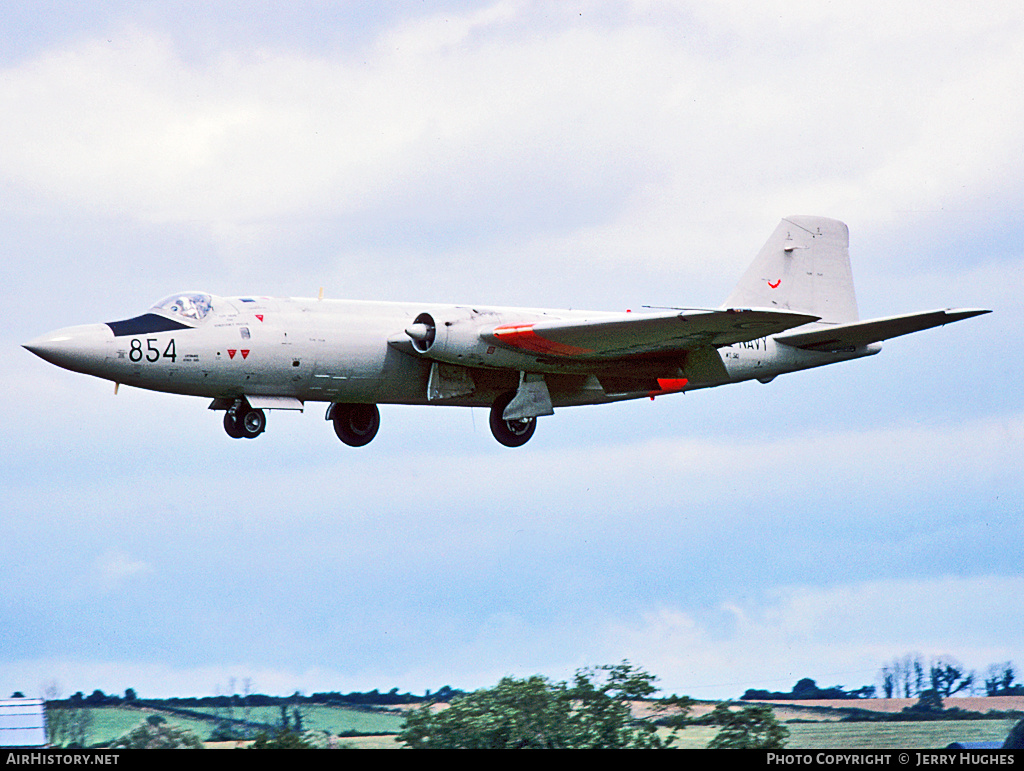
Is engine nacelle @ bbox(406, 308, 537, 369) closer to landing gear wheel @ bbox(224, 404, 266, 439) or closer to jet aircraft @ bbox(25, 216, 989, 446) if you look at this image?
jet aircraft @ bbox(25, 216, 989, 446)

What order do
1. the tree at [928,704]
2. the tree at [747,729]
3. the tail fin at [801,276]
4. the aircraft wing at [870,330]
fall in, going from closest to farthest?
the aircraft wing at [870,330]
the tail fin at [801,276]
the tree at [747,729]
the tree at [928,704]

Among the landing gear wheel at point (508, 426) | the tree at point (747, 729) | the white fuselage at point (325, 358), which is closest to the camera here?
the white fuselage at point (325, 358)

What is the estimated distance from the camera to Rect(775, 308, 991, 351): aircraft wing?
24819 millimetres

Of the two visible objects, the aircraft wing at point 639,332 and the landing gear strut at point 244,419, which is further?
the landing gear strut at point 244,419

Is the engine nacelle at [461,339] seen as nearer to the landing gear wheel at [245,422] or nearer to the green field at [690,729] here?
the landing gear wheel at [245,422]

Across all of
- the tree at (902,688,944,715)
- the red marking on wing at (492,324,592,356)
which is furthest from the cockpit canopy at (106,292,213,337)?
the tree at (902,688,944,715)

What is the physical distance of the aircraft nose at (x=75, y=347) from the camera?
2352 centimetres

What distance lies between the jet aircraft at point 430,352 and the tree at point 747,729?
1924 cm

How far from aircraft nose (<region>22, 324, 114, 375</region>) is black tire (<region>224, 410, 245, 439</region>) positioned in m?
2.82

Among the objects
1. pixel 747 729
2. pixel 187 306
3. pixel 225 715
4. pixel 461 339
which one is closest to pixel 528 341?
pixel 461 339

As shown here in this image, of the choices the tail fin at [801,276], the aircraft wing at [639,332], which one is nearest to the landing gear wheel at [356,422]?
the aircraft wing at [639,332]

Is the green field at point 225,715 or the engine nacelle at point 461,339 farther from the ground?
the engine nacelle at point 461,339
